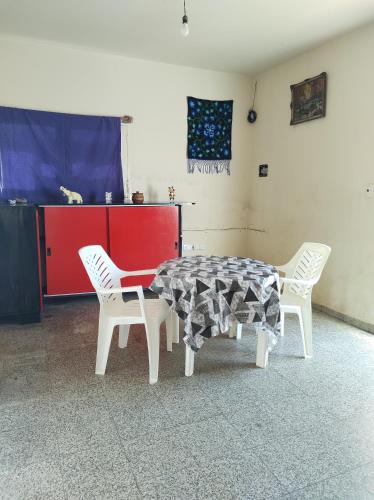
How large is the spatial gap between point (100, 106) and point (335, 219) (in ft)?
9.84

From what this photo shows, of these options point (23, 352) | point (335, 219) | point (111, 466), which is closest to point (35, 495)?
point (111, 466)

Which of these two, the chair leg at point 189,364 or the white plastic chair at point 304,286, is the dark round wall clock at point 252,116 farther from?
the chair leg at point 189,364

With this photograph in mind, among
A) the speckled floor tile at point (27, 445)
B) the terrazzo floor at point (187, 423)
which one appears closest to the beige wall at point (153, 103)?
the terrazzo floor at point (187, 423)

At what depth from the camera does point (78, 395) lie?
222 centimetres

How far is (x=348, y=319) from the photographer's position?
11.7 feet

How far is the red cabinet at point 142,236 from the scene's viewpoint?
403 centimetres

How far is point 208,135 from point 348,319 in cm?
293

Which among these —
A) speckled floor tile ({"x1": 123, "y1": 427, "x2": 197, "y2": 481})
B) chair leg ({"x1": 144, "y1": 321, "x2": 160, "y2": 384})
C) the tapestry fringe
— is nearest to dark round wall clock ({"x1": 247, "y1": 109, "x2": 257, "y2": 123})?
the tapestry fringe

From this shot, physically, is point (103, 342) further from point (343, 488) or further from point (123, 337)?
point (343, 488)

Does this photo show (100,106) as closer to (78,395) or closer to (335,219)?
(335,219)

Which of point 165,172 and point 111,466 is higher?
point 165,172

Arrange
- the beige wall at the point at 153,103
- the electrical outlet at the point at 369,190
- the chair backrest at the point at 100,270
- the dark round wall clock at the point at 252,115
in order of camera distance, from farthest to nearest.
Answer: the dark round wall clock at the point at 252,115
the beige wall at the point at 153,103
the electrical outlet at the point at 369,190
the chair backrest at the point at 100,270

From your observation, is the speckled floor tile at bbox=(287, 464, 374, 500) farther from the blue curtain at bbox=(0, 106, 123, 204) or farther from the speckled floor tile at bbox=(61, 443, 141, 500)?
the blue curtain at bbox=(0, 106, 123, 204)

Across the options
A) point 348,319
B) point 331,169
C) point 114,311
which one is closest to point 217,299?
point 114,311
